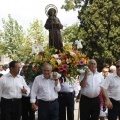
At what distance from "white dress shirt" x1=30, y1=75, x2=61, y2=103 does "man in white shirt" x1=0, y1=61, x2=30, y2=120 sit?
0.68ft

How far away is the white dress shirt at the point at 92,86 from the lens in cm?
769

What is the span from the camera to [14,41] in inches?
1433

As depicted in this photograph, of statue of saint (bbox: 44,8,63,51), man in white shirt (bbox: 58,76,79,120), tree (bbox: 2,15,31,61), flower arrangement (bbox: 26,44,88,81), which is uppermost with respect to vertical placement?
tree (bbox: 2,15,31,61)

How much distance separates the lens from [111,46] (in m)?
33.2

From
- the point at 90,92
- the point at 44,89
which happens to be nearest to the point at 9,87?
the point at 44,89

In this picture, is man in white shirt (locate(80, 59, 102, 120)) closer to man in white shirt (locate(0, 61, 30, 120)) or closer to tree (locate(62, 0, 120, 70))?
man in white shirt (locate(0, 61, 30, 120))

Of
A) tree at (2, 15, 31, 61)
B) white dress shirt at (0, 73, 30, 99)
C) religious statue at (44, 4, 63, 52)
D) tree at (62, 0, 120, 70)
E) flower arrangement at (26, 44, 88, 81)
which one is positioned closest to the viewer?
white dress shirt at (0, 73, 30, 99)

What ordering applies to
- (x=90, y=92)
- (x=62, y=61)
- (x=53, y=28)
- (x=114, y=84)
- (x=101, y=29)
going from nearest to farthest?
(x=114, y=84) < (x=90, y=92) < (x=62, y=61) < (x=53, y=28) < (x=101, y=29)

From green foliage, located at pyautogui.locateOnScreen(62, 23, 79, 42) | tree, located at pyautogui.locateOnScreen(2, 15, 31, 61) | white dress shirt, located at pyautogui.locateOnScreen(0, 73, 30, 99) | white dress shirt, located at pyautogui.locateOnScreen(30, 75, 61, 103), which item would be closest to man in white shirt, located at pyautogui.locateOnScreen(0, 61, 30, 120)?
white dress shirt, located at pyautogui.locateOnScreen(0, 73, 30, 99)

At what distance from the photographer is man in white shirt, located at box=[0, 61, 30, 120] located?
7320 mm

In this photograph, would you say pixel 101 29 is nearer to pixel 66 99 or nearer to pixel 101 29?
pixel 101 29

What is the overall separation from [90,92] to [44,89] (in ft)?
3.38

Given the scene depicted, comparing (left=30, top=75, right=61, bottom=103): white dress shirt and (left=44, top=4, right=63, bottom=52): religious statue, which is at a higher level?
(left=44, top=4, right=63, bottom=52): religious statue

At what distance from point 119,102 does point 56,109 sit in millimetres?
1329
